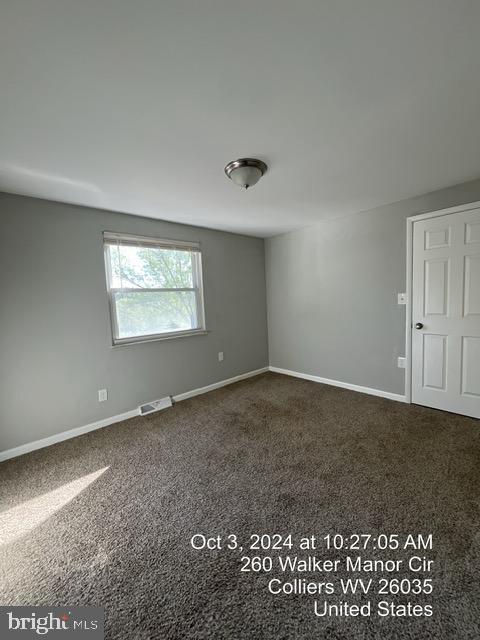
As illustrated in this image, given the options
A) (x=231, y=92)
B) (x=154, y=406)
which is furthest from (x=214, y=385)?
(x=231, y=92)

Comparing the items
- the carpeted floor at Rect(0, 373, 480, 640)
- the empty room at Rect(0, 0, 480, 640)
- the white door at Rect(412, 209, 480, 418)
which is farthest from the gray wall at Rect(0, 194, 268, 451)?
the white door at Rect(412, 209, 480, 418)

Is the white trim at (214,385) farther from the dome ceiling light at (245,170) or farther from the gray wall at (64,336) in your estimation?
the dome ceiling light at (245,170)

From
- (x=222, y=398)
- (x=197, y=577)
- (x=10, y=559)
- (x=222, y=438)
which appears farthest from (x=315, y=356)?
(x=10, y=559)

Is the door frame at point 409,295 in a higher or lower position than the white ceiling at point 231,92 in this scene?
lower

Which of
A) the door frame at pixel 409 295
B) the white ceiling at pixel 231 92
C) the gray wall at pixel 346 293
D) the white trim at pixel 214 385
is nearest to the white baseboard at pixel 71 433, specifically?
the white trim at pixel 214 385

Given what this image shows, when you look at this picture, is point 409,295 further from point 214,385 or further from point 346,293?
point 214,385

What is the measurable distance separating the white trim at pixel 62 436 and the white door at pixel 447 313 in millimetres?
3286

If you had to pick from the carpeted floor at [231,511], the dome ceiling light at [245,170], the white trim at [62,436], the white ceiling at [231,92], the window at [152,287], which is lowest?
the carpeted floor at [231,511]

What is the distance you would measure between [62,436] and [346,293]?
357 cm

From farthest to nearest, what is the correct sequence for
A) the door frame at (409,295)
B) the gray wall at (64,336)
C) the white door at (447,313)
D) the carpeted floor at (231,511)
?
1. the door frame at (409,295)
2. the white door at (447,313)
3. the gray wall at (64,336)
4. the carpeted floor at (231,511)

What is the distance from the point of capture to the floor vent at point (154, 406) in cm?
309

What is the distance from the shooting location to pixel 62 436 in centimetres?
259

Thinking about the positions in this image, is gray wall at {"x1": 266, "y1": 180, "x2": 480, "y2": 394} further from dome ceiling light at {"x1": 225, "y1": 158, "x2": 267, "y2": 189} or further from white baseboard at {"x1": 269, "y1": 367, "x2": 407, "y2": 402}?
dome ceiling light at {"x1": 225, "y1": 158, "x2": 267, "y2": 189}

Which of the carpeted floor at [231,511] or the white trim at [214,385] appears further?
the white trim at [214,385]
